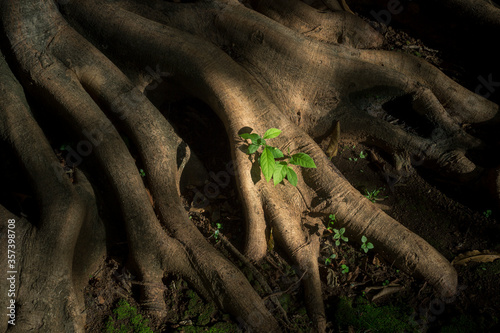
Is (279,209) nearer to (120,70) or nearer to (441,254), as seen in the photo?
(441,254)

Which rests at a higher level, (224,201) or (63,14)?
(63,14)

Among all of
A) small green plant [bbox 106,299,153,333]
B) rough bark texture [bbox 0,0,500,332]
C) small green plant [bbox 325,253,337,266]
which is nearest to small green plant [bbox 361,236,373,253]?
rough bark texture [bbox 0,0,500,332]

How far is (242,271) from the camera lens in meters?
2.86

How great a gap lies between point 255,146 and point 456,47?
3332 mm

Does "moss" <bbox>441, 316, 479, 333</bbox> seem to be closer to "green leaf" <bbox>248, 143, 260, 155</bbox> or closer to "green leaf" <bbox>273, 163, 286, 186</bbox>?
"green leaf" <bbox>273, 163, 286, 186</bbox>

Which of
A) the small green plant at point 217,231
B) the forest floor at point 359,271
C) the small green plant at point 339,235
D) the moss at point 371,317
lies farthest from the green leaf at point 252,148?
the moss at point 371,317

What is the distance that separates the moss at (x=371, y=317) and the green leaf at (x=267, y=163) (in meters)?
1.20

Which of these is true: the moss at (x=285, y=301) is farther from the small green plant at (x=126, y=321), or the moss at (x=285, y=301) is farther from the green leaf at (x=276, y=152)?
the green leaf at (x=276, y=152)

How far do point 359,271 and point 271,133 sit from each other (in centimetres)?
142

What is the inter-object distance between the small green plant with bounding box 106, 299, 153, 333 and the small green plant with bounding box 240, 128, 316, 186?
1.47 metres

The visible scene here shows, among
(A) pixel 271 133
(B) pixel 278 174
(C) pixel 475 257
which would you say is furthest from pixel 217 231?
(C) pixel 475 257

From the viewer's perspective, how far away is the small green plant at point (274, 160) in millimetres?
2754

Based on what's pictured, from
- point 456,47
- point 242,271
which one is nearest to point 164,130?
point 242,271

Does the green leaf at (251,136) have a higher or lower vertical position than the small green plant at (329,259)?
higher
